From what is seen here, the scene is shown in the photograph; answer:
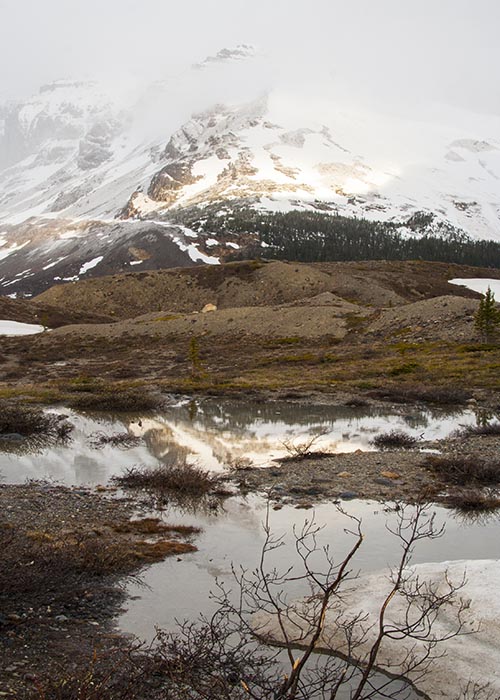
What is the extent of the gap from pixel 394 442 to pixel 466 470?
5319 mm

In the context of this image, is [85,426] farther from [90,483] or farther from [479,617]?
[479,617]

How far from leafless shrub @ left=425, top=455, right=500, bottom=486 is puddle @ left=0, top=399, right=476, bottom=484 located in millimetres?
4305

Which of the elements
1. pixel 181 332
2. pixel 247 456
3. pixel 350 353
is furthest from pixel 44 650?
pixel 181 332

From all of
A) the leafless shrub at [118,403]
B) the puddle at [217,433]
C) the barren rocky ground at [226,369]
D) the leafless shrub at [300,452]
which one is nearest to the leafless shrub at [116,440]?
the puddle at [217,433]

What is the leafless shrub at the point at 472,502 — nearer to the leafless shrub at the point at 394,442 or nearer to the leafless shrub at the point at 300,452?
the leafless shrub at the point at 300,452

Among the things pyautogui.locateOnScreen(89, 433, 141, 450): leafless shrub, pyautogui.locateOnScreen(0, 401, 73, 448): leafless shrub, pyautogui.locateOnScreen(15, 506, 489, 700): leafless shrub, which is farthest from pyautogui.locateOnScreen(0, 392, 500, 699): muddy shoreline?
pyautogui.locateOnScreen(0, 401, 73, 448): leafless shrub

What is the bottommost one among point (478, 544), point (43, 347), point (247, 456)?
point (43, 347)

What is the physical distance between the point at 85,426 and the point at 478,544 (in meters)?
20.9

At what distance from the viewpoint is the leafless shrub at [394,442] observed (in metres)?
22.9

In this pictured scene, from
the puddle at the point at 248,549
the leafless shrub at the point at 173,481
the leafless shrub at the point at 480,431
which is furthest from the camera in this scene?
the leafless shrub at the point at 480,431

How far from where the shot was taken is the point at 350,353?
5684cm

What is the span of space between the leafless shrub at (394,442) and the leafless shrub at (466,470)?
3.74 meters

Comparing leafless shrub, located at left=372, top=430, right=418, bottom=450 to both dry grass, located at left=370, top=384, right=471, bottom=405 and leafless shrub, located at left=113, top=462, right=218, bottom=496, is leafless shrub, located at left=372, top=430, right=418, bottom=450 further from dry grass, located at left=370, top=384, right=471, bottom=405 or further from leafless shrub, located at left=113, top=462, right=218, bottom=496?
dry grass, located at left=370, top=384, right=471, bottom=405

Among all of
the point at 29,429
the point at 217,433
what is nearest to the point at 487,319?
the point at 217,433
